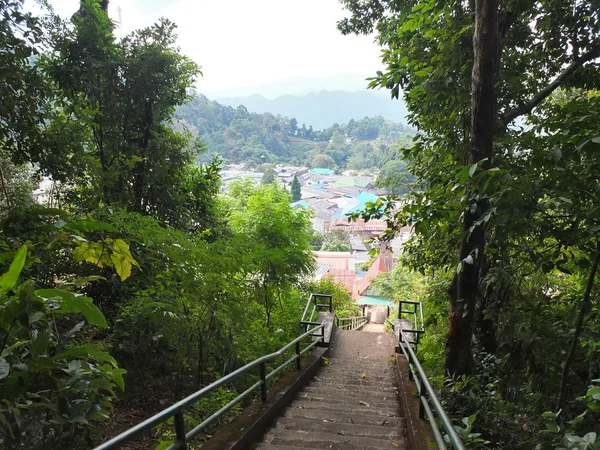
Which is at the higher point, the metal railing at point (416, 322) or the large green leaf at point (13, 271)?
the large green leaf at point (13, 271)

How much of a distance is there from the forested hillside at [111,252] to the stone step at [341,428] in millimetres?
1010

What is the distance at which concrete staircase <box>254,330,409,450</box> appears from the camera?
11.3 feet

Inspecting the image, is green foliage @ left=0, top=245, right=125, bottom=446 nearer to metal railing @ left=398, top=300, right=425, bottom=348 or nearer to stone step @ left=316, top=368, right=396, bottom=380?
stone step @ left=316, top=368, right=396, bottom=380

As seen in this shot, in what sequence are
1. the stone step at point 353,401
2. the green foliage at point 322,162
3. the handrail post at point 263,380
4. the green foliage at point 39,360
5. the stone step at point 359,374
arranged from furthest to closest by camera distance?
the green foliage at point 322,162 → the stone step at point 359,374 → the stone step at point 353,401 → the handrail post at point 263,380 → the green foliage at point 39,360

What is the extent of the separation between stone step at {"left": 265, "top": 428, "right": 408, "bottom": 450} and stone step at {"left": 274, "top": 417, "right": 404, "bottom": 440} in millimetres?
82

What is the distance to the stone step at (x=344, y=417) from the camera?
4040mm

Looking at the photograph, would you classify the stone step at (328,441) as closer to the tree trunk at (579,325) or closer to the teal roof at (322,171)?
the tree trunk at (579,325)

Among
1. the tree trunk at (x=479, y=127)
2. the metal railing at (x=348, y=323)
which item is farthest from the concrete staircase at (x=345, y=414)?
the metal railing at (x=348, y=323)

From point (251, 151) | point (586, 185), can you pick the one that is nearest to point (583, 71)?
point (586, 185)

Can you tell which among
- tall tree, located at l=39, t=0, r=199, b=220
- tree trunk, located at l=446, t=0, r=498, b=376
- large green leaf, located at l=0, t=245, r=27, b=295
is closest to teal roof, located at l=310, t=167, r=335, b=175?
tall tree, located at l=39, t=0, r=199, b=220

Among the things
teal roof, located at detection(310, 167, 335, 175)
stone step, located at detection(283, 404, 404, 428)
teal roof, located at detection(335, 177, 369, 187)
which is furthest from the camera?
teal roof, located at detection(310, 167, 335, 175)

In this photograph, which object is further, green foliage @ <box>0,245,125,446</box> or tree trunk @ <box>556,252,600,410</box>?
tree trunk @ <box>556,252,600,410</box>

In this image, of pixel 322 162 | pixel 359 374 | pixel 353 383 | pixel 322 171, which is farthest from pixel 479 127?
pixel 322 162

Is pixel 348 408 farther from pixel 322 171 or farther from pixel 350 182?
pixel 322 171
